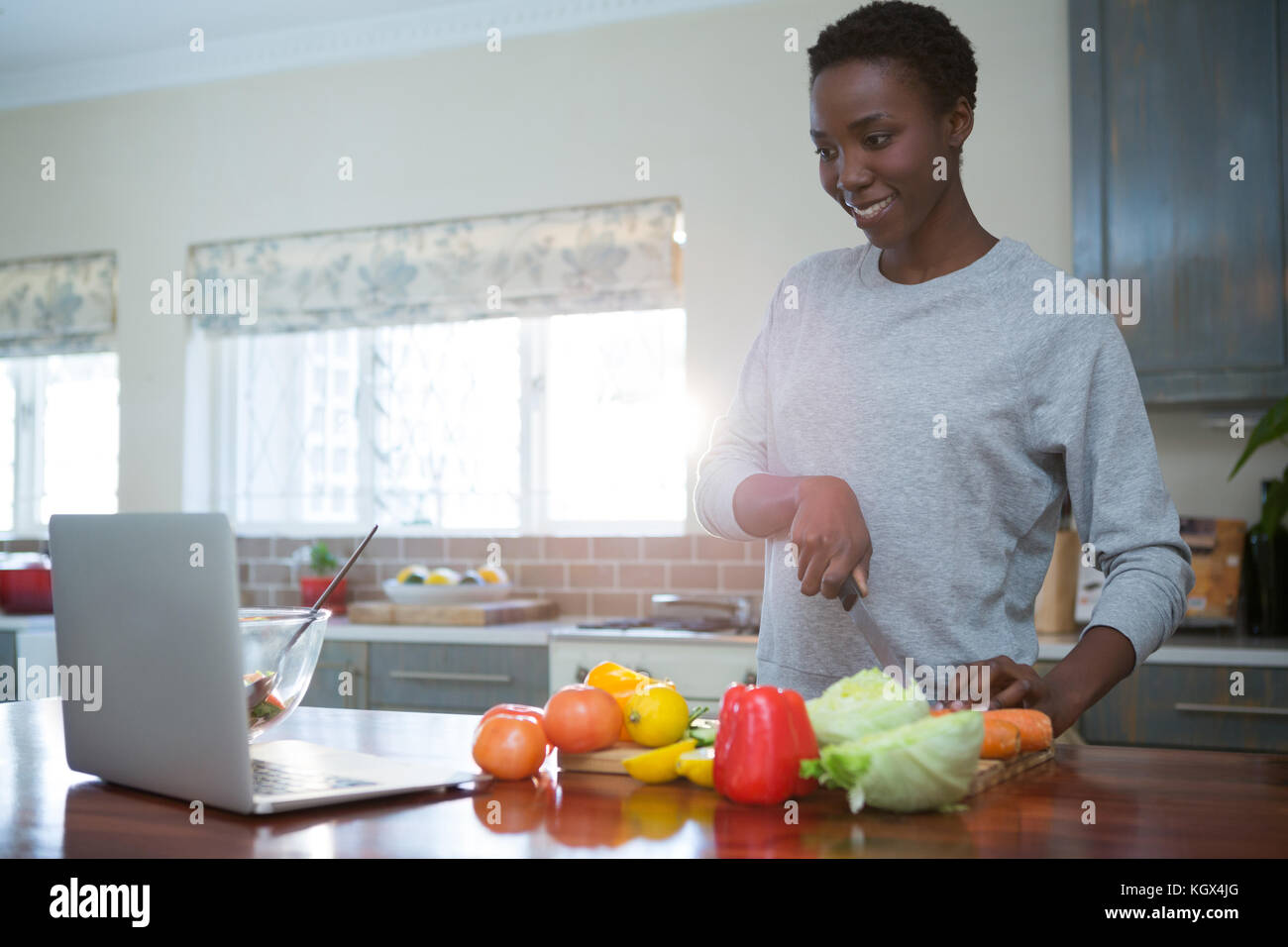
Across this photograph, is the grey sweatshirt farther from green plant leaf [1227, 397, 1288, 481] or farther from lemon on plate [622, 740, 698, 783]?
green plant leaf [1227, 397, 1288, 481]

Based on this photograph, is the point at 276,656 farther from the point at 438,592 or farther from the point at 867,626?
the point at 438,592

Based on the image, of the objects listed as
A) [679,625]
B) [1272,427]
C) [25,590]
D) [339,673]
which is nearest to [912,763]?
[1272,427]

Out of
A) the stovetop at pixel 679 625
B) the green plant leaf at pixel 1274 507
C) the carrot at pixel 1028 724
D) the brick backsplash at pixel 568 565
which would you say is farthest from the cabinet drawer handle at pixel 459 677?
the carrot at pixel 1028 724

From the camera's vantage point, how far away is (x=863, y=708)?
977mm

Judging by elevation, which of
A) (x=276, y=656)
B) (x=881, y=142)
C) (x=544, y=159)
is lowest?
(x=276, y=656)

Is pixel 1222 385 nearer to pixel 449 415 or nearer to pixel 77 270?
pixel 449 415

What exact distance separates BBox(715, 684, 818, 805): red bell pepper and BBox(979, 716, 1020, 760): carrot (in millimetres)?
183

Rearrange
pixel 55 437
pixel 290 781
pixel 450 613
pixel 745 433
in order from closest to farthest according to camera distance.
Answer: pixel 290 781, pixel 745 433, pixel 450 613, pixel 55 437

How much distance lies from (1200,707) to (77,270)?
377cm

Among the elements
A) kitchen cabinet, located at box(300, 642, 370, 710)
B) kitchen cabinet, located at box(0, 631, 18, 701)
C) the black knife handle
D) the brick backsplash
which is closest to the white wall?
the brick backsplash

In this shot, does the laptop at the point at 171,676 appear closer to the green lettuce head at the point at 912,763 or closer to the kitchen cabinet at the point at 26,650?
the green lettuce head at the point at 912,763

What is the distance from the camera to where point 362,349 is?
3920 mm

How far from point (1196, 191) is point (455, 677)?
→ 2.18 m

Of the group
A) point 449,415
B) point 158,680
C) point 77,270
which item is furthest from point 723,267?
point 158,680
